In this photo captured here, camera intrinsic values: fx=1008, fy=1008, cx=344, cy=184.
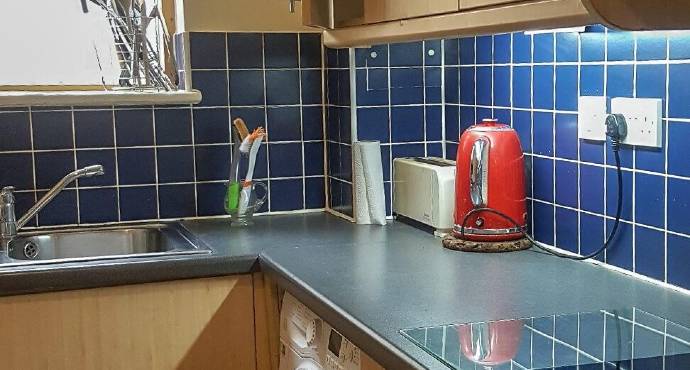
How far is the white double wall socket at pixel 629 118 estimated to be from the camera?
6.39 ft

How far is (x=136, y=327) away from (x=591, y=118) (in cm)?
115

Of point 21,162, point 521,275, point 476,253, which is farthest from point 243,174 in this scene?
point 521,275

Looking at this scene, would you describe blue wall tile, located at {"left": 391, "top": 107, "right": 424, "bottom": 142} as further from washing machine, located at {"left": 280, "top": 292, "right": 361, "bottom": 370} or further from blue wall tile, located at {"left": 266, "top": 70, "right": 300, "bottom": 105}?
washing machine, located at {"left": 280, "top": 292, "right": 361, "bottom": 370}

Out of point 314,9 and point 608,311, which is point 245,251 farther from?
point 608,311

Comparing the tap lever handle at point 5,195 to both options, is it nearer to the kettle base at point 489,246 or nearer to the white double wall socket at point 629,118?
the kettle base at point 489,246

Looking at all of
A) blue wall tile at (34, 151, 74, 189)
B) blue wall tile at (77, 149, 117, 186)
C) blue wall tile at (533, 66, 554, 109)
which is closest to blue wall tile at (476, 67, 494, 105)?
blue wall tile at (533, 66, 554, 109)

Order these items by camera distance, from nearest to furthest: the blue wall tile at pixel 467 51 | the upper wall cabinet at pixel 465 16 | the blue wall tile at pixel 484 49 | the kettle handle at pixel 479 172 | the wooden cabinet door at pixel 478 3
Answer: the upper wall cabinet at pixel 465 16, the wooden cabinet door at pixel 478 3, the kettle handle at pixel 479 172, the blue wall tile at pixel 484 49, the blue wall tile at pixel 467 51

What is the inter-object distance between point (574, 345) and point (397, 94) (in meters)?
1.36

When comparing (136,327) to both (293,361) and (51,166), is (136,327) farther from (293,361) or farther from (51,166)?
(51,166)

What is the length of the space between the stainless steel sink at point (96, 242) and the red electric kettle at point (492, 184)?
76cm

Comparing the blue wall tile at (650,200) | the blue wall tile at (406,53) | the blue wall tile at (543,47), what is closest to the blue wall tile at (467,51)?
the blue wall tile at (406,53)

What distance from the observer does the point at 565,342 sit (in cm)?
163

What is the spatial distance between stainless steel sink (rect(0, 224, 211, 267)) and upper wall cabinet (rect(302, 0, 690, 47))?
70 cm

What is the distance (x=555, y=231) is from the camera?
2326 millimetres
